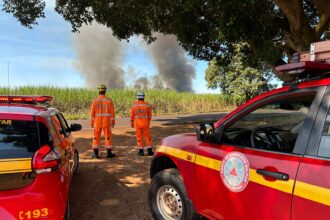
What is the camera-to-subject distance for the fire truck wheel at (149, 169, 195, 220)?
3951 mm

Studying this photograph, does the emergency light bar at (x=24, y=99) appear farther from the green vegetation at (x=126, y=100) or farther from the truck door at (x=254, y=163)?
the green vegetation at (x=126, y=100)

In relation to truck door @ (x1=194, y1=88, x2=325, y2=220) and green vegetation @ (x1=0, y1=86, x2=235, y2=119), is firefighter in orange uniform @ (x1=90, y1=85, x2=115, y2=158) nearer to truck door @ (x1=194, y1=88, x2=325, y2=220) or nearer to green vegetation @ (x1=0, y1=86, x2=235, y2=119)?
truck door @ (x1=194, y1=88, x2=325, y2=220)

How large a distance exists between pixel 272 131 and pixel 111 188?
11.1 feet

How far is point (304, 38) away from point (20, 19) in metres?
8.59

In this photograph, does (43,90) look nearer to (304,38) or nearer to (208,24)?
(208,24)

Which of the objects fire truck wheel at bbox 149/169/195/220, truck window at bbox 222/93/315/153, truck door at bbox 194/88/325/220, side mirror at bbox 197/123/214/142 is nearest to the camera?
truck door at bbox 194/88/325/220

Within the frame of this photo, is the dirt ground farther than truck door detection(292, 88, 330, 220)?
Yes

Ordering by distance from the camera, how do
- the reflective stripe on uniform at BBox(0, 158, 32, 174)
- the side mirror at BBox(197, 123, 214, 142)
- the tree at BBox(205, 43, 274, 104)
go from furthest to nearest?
the tree at BBox(205, 43, 274, 104)
the side mirror at BBox(197, 123, 214, 142)
the reflective stripe on uniform at BBox(0, 158, 32, 174)

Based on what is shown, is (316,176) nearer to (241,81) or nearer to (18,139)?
(18,139)

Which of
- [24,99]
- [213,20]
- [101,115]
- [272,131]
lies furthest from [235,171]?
[213,20]

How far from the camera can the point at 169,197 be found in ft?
14.0

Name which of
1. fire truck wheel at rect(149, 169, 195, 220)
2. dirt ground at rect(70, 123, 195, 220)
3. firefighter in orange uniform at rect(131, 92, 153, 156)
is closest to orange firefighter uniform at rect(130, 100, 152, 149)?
firefighter in orange uniform at rect(131, 92, 153, 156)

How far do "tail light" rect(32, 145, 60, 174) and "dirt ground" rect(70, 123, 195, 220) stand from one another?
151cm

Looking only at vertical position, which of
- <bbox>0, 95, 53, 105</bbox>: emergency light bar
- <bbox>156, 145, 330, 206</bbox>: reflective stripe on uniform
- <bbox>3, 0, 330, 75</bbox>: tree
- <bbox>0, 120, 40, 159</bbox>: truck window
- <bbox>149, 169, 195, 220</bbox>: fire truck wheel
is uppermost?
<bbox>3, 0, 330, 75</bbox>: tree
